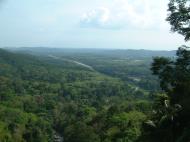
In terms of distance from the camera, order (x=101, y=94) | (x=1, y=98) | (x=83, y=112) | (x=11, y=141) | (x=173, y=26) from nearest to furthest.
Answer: (x=173, y=26), (x=11, y=141), (x=83, y=112), (x=1, y=98), (x=101, y=94)

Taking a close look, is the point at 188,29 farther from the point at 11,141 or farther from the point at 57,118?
the point at 57,118

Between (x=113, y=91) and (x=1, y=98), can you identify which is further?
(x=113, y=91)

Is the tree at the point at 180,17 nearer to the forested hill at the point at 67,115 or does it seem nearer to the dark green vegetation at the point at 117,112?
the dark green vegetation at the point at 117,112

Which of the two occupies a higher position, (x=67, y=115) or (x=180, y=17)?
(x=180, y=17)

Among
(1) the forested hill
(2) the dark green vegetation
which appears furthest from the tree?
(1) the forested hill

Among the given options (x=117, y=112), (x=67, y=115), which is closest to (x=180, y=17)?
(x=117, y=112)

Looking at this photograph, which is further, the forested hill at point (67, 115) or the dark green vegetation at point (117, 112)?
the forested hill at point (67, 115)

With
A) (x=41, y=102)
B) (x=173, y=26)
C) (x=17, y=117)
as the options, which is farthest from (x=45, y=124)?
(x=173, y=26)

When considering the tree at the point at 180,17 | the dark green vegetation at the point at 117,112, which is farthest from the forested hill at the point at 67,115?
the tree at the point at 180,17

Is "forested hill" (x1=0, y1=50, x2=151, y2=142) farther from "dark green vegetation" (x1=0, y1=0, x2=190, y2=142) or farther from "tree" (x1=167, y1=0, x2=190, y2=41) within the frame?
"tree" (x1=167, y1=0, x2=190, y2=41)

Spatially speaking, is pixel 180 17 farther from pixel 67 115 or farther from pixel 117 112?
pixel 67 115

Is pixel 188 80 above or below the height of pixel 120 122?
above
